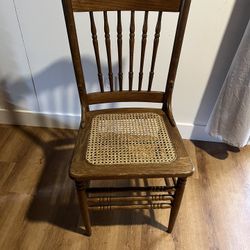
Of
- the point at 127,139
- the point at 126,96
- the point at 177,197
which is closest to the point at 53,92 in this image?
the point at 126,96

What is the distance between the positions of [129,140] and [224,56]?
2.30 feet

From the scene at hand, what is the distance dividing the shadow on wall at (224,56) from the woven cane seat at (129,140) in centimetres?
48

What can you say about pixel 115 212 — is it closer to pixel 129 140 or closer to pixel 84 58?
pixel 129 140

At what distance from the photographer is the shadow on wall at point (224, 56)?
42.4 inches

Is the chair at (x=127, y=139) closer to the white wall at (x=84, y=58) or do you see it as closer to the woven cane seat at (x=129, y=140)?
the woven cane seat at (x=129, y=140)

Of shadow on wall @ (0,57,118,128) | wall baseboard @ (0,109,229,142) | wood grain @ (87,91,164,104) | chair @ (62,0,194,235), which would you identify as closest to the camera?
chair @ (62,0,194,235)

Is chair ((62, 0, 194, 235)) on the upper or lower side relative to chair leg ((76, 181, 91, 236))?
upper

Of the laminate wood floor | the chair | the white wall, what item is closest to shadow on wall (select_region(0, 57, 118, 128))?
the white wall

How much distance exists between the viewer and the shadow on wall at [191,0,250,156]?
1.08 metres

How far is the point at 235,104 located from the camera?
121 cm

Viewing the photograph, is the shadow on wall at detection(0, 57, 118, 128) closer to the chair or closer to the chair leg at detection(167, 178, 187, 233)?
the chair

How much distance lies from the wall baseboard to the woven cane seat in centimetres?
57

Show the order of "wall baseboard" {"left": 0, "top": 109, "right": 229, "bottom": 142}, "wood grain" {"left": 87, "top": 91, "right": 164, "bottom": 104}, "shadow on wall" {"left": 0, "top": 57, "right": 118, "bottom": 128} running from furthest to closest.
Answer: "wall baseboard" {"left": 0, "top": 109, "right": 229, "bottom": 142}
"shadow on wall" {"left": 0, "top": 57, "right": 118, "bottom": 128}
"wood grain" {"left": 87, "top": 91, "right": 164, "bottom": 104}

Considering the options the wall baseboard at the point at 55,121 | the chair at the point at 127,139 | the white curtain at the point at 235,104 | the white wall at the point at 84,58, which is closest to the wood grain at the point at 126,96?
the chair at the point at 127,139
